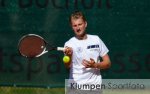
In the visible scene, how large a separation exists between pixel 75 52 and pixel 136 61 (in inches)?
82.2

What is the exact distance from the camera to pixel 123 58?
684cm

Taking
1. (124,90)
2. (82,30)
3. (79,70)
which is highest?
(82,30)

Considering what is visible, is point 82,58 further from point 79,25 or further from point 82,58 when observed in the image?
point 79,25

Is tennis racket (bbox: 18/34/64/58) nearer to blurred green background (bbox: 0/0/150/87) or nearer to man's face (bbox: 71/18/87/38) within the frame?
man's face (bbox: 71/18/87/38)

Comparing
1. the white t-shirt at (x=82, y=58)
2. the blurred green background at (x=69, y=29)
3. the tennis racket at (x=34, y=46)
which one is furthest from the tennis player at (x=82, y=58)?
the blurred green background at (x=69, y=29)

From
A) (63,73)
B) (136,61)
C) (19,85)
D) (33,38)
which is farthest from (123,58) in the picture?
(33,38)

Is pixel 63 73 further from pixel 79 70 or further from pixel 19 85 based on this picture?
pixel 79 70

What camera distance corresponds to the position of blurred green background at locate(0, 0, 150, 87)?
6812mm

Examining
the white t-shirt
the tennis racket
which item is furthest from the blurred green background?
the white t-shirt

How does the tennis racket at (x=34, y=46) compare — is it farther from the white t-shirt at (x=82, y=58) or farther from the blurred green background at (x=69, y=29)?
the blurred green background at (x=69, y=29)

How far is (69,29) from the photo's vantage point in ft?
22.3

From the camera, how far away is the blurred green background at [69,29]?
681 cm

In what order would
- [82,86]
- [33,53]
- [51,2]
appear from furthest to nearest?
1. [51,2]
2. [33,53]
3. [82,86]

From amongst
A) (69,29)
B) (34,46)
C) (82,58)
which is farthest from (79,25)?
(69,29)
